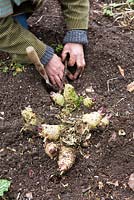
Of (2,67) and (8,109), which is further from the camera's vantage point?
(2,67)

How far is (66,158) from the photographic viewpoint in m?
1.91

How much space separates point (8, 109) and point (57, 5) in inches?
34.1

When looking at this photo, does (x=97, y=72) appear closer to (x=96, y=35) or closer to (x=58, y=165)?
(x=96, y=35)

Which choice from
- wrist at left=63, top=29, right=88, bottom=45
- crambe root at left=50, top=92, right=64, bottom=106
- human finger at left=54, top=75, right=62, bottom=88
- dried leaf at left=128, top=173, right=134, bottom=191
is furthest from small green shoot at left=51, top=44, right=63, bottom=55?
dried leaf at left=128, top=173, right=134, bottom=191

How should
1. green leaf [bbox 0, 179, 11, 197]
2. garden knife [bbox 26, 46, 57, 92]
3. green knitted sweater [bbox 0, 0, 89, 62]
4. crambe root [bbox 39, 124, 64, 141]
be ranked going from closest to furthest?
green leaf [bbox 0, 179, 11, 197] < crambe root [bbox 39, 124, 64, 141] < garden knife [bbox 26, 46, 57, 92] < green knitted sweater [bbox 0, 0, 89, 62]

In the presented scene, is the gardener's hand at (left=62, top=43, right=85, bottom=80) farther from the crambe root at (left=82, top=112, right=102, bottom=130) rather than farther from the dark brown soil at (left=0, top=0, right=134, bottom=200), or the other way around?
the crambe root at (left=82, top=112, right=102, bottom=130)

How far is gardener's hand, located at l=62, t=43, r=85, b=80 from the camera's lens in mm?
2334

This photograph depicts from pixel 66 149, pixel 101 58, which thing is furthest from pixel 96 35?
pixel 66 149

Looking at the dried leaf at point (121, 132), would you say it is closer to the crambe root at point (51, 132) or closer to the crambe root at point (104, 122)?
the crambe root at point (104, 122)

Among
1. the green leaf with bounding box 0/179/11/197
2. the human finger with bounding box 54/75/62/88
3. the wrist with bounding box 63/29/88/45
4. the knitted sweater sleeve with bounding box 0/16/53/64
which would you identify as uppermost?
the knitted sweater sleeve with bounding box 0/16/53/64

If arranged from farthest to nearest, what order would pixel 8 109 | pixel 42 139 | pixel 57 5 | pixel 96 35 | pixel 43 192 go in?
pixel 57 5 → pixel 96 35 → pixel 8 109 → pixel 42 139 → pixel 43 192

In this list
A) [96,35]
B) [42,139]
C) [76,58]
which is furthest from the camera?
A: [96,35]

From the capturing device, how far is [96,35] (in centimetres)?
254

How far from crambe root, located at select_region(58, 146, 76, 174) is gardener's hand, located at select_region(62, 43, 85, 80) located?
50 centimetres
